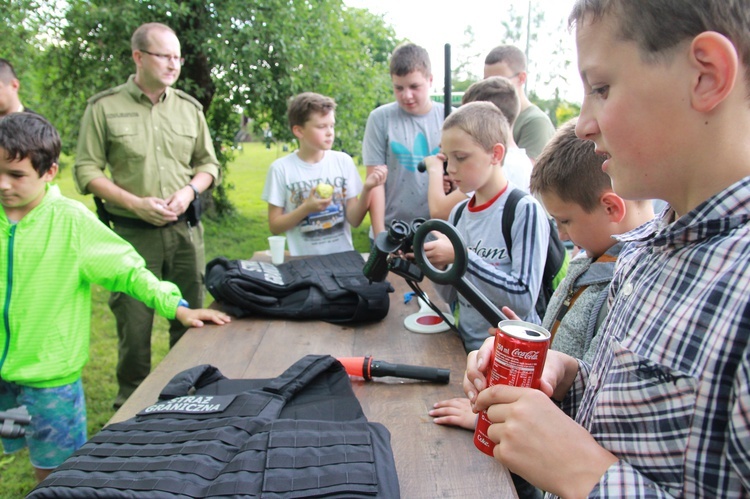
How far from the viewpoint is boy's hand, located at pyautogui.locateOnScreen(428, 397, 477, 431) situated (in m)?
1.57

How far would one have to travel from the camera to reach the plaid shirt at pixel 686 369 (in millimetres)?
714

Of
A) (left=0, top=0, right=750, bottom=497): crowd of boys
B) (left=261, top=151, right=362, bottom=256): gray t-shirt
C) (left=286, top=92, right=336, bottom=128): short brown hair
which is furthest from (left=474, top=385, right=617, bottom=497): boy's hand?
(left=286, top=92, right=336, bottom=128): short brown hair

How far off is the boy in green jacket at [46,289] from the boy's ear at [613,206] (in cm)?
170

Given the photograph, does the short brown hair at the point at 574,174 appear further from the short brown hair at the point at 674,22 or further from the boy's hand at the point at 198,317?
the boy's hand at the point at 198,317

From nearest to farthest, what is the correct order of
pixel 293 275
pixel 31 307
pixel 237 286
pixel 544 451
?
pixel 544 451, pixel 31 307, pixel 237 286, pixel 293 275

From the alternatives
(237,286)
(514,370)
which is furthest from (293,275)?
(514,370)

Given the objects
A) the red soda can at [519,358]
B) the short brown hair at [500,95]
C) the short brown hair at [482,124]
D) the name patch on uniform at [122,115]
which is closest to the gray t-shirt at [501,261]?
the short brown hair at [482,124]

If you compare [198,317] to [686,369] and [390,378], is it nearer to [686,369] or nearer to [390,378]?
[390,378]

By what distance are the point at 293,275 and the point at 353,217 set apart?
1.02 metres

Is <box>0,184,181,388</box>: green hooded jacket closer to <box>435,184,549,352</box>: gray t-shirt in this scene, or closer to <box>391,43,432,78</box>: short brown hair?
<box>435,184,549,352</box>: gray t-shirt

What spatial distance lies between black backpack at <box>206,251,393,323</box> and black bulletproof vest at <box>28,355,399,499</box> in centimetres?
78

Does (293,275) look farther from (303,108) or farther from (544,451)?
(544,451)

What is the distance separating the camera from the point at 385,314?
2.50 m

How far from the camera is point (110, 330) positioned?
5.30 meters
